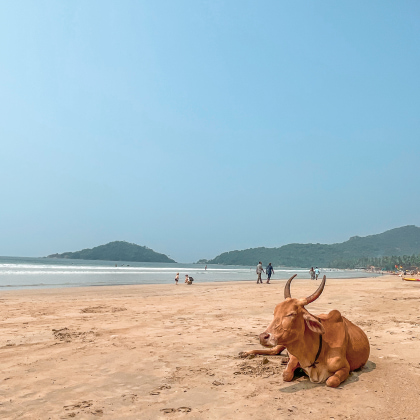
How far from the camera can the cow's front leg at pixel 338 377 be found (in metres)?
4.16

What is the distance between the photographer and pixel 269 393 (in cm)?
410

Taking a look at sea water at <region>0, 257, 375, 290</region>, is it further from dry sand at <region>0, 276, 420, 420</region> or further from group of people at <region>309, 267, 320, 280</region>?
dry sand at <region>0, 276, 420, 420</region>

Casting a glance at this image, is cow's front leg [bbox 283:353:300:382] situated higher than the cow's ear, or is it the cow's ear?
the cow's ear

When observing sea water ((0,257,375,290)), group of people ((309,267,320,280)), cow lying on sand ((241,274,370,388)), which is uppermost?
cow lying on sand ((241,274,370,388))

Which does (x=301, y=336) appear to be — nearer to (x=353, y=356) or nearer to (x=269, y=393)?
(x=269, y=393)

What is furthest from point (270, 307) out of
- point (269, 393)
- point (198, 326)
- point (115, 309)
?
point (269, 393)

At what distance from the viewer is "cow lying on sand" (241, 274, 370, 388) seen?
3.91 meters

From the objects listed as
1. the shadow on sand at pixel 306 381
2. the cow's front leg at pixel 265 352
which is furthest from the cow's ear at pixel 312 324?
the cow's front leg at pixel 265 352

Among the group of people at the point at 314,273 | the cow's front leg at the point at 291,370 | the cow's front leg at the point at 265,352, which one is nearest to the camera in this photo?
the cow's front leg at the point at 291,370

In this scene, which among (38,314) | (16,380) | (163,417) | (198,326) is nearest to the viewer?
(163,417)

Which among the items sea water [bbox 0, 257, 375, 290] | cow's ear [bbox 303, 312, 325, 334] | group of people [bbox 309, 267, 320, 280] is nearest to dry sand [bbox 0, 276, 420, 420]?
cow's ear [bbox 303, 312, 325, 334]

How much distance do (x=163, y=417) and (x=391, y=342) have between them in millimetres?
4883

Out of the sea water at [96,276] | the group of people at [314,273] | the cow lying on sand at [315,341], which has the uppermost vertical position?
the cow lying on sand at [315,341]

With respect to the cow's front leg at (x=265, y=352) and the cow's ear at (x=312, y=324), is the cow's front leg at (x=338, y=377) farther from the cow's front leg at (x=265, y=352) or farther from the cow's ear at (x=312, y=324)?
the cow's front leg at (x=265, y=352)
